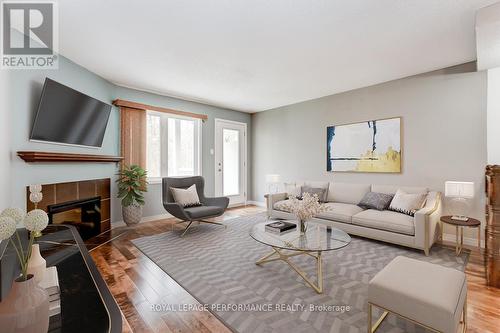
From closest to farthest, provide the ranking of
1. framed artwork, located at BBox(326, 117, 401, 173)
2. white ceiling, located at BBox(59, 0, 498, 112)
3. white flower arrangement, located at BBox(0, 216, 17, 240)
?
white flower arrangement, located at BBox(0, 216, 17, 240) → white ceiling, located at BBox(59, 0, 498, 112) → framed artwork, located at BBox(326, 117, 401, 173)

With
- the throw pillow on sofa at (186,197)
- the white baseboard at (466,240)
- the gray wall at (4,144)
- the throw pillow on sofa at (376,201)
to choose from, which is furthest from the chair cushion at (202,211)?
the white baseboard at (466,240)

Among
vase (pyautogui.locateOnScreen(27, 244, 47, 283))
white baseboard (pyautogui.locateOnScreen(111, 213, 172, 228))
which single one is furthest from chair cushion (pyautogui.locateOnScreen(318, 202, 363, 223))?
vase (pyautogui.locateOnScreen(27, 244, 47, 283))

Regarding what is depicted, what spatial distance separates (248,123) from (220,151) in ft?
4.32

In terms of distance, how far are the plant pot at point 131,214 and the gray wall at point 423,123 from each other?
11.8 feet

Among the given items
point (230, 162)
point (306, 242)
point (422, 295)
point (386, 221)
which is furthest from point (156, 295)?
point (230, 162)

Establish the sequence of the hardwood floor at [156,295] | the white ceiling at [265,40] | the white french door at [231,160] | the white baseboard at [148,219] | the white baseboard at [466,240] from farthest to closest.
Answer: the white french door at [231,160] → the white baseboard at [148,219] → the white baseboard at [466,240] → the white ceiling at [265,40] → the hardwood floor at [156,295]

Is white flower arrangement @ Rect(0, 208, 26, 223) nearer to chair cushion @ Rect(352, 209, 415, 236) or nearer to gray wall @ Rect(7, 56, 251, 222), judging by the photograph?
gray wall @ Rect(7, 56, 251, 222)

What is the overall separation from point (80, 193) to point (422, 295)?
13.8 ft

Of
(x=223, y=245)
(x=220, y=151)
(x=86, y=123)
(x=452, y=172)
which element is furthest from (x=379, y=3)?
(x=220, y=151)

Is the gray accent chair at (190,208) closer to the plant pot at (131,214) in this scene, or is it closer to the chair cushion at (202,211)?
the chair cushion at (202,211)

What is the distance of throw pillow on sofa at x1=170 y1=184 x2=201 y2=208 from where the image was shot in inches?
165

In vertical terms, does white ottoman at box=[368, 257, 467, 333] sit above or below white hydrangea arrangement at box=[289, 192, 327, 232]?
below

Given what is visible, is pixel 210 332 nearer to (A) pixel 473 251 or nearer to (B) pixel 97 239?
A: (B) pixel 97 239

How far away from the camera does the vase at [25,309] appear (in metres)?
0.66
